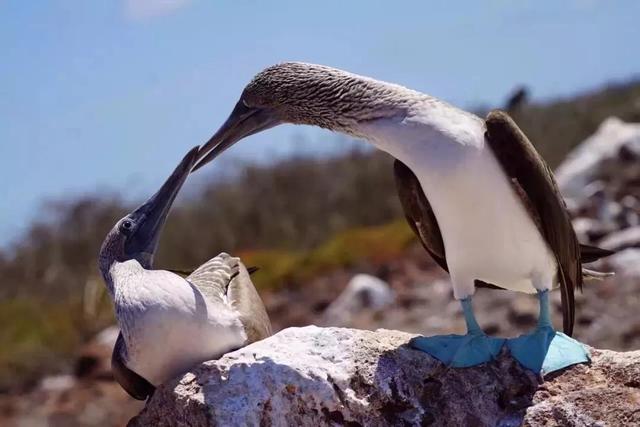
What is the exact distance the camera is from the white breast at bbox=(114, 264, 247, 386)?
4.86 metres

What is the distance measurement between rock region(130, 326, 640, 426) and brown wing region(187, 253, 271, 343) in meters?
0.37

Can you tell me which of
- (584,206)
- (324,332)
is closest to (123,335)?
(324,332)

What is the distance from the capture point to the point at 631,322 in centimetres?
1277

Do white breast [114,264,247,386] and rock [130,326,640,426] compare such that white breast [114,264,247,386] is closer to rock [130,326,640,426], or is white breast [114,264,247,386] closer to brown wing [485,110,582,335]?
rock [130,326,640,426]

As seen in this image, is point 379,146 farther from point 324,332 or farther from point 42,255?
point 42,255

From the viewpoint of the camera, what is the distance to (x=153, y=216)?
561 cm

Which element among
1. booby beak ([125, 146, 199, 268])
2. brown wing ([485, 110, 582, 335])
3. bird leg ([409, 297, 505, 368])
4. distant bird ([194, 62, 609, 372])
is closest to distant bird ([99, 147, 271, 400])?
booby beak ([125, 146, 199, 268])

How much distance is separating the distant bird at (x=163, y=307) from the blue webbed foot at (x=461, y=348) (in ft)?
3.17

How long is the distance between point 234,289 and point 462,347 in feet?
4.52

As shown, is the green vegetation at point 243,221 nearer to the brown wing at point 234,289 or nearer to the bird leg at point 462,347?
the brown wing at point 234,289

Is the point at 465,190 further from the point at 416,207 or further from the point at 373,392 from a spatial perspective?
the point at 373,392

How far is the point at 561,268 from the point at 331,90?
5.22ft

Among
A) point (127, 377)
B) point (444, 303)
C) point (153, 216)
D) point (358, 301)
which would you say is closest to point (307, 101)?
point (153, 216)

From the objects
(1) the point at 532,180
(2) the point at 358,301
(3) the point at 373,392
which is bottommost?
(2) the point at 358,301
